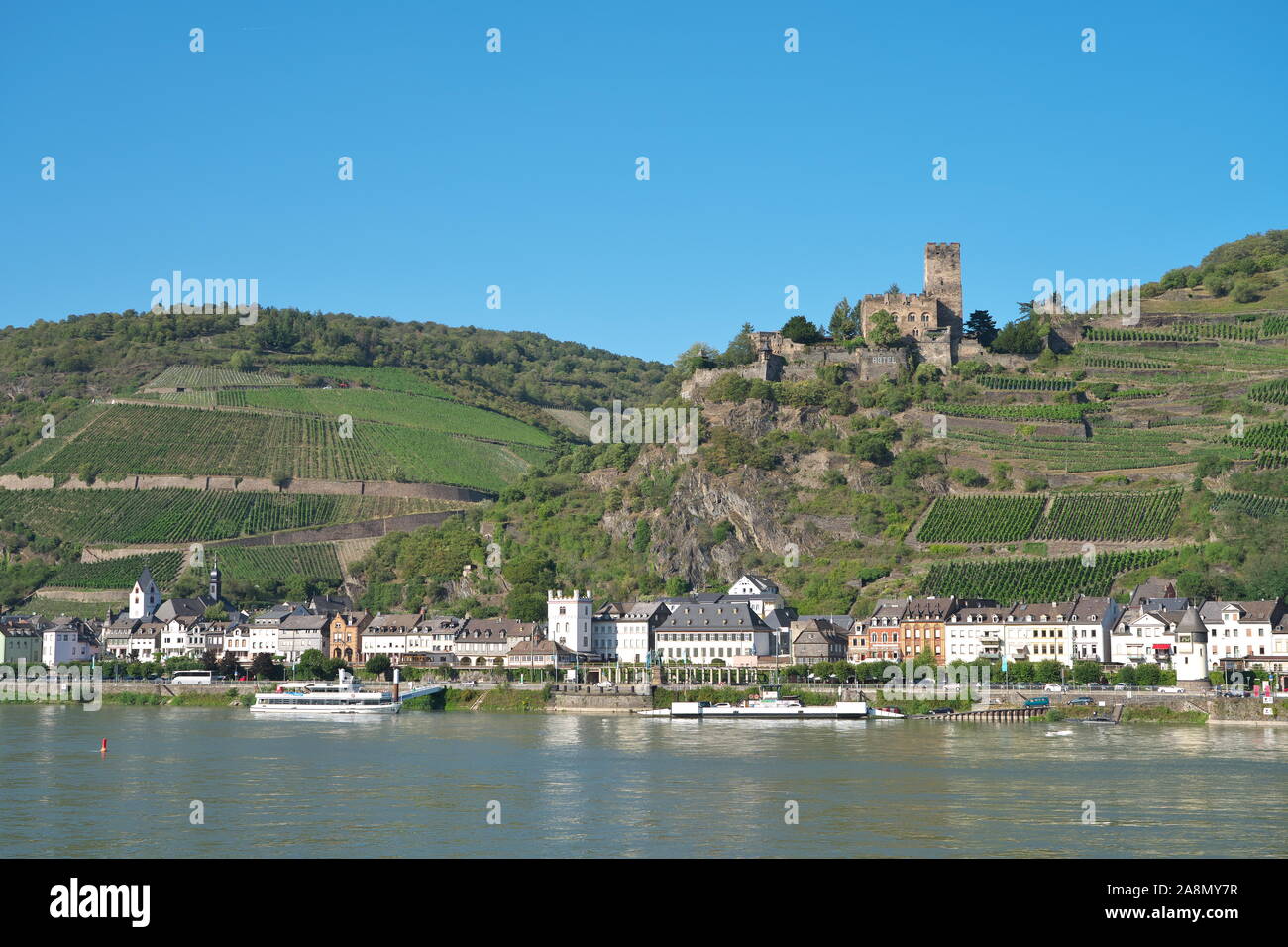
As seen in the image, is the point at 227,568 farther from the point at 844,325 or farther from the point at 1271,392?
the point at 1271,392

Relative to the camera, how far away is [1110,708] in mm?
59250

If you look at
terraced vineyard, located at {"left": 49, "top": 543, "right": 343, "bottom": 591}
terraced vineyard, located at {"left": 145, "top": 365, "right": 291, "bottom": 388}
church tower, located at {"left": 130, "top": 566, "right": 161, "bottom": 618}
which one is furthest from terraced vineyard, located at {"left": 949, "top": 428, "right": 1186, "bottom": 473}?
terraced vineyard, located at {"left": 145, "top": 365, "right": 291, "bottom": 388}

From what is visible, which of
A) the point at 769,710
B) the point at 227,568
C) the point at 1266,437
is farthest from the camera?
the point at 227,568

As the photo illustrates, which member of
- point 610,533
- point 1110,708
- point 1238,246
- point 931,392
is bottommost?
point 1110,708

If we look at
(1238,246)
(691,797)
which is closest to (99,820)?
(691,797)

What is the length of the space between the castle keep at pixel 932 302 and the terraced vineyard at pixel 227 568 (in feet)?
123

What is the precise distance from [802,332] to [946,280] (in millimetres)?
9583

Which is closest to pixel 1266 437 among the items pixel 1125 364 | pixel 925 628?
pixel 1125 364

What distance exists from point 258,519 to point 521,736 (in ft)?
188

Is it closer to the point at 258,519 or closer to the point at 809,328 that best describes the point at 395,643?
the point at 258,519

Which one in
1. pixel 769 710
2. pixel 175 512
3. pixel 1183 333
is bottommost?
pixel 769 710

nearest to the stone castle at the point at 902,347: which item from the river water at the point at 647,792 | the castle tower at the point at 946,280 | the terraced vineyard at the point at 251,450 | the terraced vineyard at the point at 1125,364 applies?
the castle tower at the point at 946,280

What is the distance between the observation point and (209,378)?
131 metres
